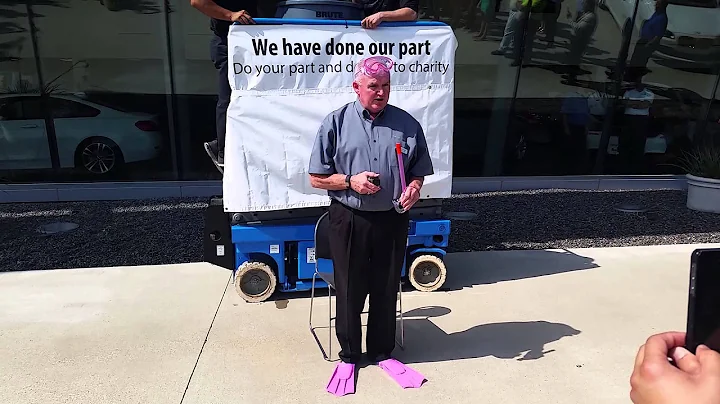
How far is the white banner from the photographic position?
12.5 ft

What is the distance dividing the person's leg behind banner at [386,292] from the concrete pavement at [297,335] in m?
0.09

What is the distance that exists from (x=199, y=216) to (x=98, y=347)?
9.90 feet

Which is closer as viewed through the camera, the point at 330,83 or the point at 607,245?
the point at 330,83

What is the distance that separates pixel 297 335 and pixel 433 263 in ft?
4.22

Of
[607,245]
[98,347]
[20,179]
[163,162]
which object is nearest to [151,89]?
[163,162]

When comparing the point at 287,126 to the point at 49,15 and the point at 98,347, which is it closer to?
the point at 98,347

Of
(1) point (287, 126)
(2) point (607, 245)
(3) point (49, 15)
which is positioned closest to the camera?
(1) point (287, 126)

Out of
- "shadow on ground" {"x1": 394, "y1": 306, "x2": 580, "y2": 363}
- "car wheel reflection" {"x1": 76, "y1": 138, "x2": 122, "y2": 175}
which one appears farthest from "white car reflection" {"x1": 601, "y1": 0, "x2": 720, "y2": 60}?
"car wheel reflection" {"x1": 76, "y1": 138, "x2": 122, "y2": 175}

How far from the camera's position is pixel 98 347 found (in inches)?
141

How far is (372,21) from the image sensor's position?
3.86 metres

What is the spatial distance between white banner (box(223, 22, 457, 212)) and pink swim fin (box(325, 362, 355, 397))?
1.28 metres

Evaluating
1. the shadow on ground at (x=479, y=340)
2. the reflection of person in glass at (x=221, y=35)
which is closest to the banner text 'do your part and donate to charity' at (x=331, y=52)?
the reflection of person in glass at (x=221, y=35)

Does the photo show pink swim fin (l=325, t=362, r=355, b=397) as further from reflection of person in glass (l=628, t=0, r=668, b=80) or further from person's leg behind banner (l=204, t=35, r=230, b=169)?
reflection of person in glass (l=628, t=0, r=668, b=80)

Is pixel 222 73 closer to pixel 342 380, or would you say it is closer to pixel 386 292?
pixel 386 292
